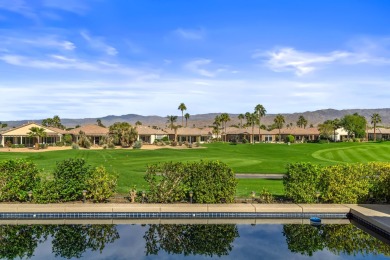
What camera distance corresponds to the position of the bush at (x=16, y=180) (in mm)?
16266

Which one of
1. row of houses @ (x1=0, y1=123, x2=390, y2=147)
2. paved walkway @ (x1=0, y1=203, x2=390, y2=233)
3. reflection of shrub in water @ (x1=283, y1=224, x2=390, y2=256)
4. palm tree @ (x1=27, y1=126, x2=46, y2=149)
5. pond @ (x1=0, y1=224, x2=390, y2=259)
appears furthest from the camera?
row of houses @ (x1=0, y1=123, x2=390, y2=147)

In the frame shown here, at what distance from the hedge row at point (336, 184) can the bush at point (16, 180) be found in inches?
440

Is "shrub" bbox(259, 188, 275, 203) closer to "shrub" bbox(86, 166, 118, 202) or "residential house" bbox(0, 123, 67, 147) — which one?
"shrub" bbox(86, 166, 118, 202)

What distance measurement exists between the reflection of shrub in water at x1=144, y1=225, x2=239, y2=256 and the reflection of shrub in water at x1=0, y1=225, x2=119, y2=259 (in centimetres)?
149

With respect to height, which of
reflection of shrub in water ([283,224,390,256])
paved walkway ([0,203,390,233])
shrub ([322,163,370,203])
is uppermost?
shrub ([322,163,370,203])

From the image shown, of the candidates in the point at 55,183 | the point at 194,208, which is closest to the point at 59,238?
the point at 55,183

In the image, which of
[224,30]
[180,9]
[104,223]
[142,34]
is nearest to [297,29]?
[224,30]

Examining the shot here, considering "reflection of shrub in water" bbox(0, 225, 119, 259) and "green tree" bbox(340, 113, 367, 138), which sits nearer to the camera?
"reflection of shrub in water" bbox(0, 225, 119, 259)

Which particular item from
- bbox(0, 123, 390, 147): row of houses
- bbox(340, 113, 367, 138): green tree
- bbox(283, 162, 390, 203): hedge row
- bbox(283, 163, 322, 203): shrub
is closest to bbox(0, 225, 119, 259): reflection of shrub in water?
bbox(283, 163, 322, 203): shrub

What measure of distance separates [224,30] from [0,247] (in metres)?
22.0

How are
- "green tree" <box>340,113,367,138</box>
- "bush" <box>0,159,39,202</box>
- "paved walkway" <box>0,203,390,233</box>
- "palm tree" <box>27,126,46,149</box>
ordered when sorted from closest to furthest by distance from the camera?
"paved walkway" <box>0,203,390,233</box>, "bush" <box>0,159,39,202</box>, "palm tree" <box>27,126,46,149</box>, "green tree" <box>340,113,367,138</box>

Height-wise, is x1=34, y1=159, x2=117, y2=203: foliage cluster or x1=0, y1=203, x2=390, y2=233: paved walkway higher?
x1=34, y1=159, x2=117, y2=203: foliage cluster

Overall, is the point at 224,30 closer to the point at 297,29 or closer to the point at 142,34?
the point at 297,29

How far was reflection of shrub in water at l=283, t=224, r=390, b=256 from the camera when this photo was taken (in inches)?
490
